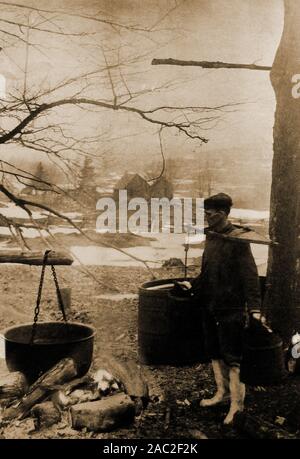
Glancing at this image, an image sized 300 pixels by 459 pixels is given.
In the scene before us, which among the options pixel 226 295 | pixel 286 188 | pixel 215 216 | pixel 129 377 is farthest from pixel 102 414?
pixel 286 188

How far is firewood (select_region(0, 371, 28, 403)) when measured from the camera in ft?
13.7

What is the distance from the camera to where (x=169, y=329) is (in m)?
5.10

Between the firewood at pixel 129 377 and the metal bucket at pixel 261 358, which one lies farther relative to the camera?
the metal bucket at pixel 261 358

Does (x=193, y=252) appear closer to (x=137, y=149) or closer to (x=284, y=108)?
(x=137, y=149)

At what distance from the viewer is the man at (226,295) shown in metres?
3.88

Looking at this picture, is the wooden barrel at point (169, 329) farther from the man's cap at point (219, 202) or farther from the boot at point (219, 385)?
the man's cap at point (219, 202)

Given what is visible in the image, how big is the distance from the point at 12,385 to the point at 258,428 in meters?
2.43

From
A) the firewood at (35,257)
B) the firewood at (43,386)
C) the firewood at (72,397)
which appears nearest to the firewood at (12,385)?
the firewood at (43,386)

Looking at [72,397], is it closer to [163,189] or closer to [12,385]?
[12,385]

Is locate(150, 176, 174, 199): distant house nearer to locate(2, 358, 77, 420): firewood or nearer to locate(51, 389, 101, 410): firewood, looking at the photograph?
locate(2, 358, 77, 420): firewood

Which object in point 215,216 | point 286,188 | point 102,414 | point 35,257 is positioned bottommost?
point 102,414

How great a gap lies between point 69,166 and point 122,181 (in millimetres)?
9283

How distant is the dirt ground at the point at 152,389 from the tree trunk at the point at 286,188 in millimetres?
835

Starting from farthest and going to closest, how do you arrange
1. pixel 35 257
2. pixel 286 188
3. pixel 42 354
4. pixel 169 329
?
pixel 169 329, pixel 286 188, pixel 35 257, pixel 42 354
